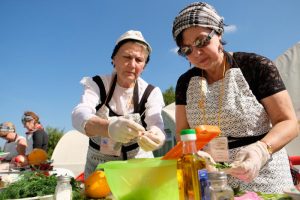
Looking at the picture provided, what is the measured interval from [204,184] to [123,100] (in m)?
1.47

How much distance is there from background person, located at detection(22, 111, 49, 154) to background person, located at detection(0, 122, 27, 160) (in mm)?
318

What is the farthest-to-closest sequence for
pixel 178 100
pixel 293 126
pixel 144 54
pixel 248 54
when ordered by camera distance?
1. pixel 144 54
2. pixel 178 100
3. pixel 248 54
4. pixel 293 126

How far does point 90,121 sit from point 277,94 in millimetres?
1128

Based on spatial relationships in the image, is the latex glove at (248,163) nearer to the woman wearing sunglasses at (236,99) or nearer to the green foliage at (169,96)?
the woman wearing sunglasses at (236,99)

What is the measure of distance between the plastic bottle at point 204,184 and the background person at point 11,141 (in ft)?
19.9

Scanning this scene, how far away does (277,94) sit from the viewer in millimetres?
1673

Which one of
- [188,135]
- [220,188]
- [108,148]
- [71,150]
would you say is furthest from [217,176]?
[71,150]

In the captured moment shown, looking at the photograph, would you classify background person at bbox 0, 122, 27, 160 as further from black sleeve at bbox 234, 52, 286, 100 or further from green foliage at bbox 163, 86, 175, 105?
green foliage at bbox 163, 86, 175, 105

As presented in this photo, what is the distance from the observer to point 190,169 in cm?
95

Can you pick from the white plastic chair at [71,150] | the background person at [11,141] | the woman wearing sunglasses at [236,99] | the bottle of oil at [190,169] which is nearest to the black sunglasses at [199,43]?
the woman wearing sunglasses at [236,99]

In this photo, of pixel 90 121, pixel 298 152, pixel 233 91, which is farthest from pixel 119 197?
pixel 298 152

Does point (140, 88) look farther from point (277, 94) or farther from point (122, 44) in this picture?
point (277, 94)

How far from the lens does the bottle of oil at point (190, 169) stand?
0.93m

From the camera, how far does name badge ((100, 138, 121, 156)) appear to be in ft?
7.11
